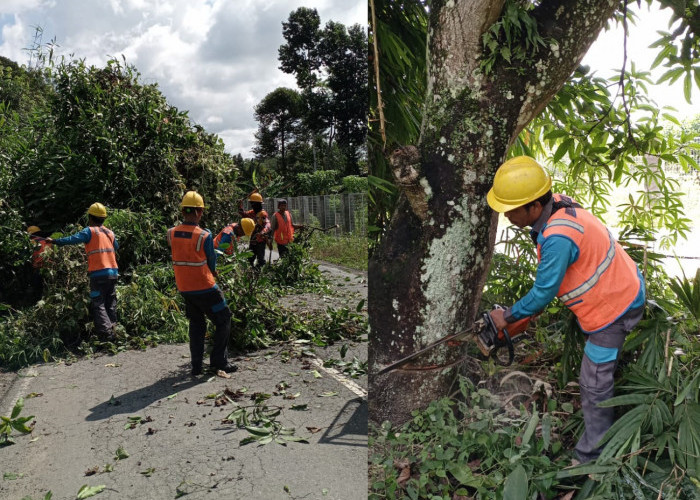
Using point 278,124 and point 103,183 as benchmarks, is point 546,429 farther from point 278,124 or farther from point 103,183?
point 103,183

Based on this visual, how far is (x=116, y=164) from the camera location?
3.79 feet

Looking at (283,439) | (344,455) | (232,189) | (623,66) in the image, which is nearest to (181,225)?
(232,189)

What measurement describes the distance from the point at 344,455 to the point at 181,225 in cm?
77

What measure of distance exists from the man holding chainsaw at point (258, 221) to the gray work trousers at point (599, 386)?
2.84 feet

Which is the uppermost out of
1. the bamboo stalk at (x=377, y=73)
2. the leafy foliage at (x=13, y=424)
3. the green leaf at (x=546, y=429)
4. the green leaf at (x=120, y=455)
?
the bamboo stalk at (x=377, y=73)

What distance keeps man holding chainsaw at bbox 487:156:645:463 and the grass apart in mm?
363

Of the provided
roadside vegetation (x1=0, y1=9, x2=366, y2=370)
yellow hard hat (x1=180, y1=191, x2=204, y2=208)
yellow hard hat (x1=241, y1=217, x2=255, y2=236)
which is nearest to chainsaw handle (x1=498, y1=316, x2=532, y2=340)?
roadside vegetation (x1=0, y1=9, x2=366, y2=370)

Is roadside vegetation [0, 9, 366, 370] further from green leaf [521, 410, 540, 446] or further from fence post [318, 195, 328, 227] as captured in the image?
green leaf [521, 410, 540, 446]

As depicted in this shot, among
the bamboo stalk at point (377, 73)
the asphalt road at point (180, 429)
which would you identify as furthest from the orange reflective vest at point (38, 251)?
the bamboo stalk at point (377, 73)

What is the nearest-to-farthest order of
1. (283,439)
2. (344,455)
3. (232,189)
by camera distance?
(232,189) → (283,439) → (344,455)

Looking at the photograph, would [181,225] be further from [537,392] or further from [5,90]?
[537,392]

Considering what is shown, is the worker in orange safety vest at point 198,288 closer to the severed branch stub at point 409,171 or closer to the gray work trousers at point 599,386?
the severed branch stub at point 409,171

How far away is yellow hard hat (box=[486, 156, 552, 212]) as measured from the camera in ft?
4.19

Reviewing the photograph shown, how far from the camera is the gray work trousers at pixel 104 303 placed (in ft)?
3.72
